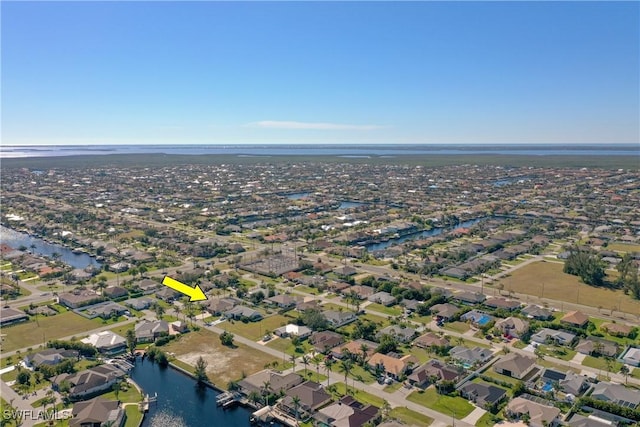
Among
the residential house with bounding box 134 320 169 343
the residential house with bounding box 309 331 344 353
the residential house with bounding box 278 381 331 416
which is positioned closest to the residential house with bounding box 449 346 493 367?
the residential house with bounding box 309 331 344 353

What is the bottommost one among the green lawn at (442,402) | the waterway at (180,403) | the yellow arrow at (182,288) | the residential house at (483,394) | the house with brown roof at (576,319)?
the waterway at (180,403)

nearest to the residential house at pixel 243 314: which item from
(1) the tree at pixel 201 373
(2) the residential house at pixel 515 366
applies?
(1) the tree at pixel 201 373

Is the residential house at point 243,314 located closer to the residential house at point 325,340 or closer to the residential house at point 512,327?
the residential house at point 325,340

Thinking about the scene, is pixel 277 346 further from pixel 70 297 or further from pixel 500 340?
pixel 70 297

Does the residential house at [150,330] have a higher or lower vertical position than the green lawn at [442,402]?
higher

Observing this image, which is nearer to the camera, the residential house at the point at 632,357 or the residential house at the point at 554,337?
the residential house at the point at 632,357

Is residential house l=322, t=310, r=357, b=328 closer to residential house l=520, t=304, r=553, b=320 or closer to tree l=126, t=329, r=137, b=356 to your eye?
residential house l=520, t=304, r=553, b=320

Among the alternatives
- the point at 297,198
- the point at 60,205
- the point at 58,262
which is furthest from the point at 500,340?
the point at 60,205

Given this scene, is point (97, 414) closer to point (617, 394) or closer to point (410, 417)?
point (410, 417)
